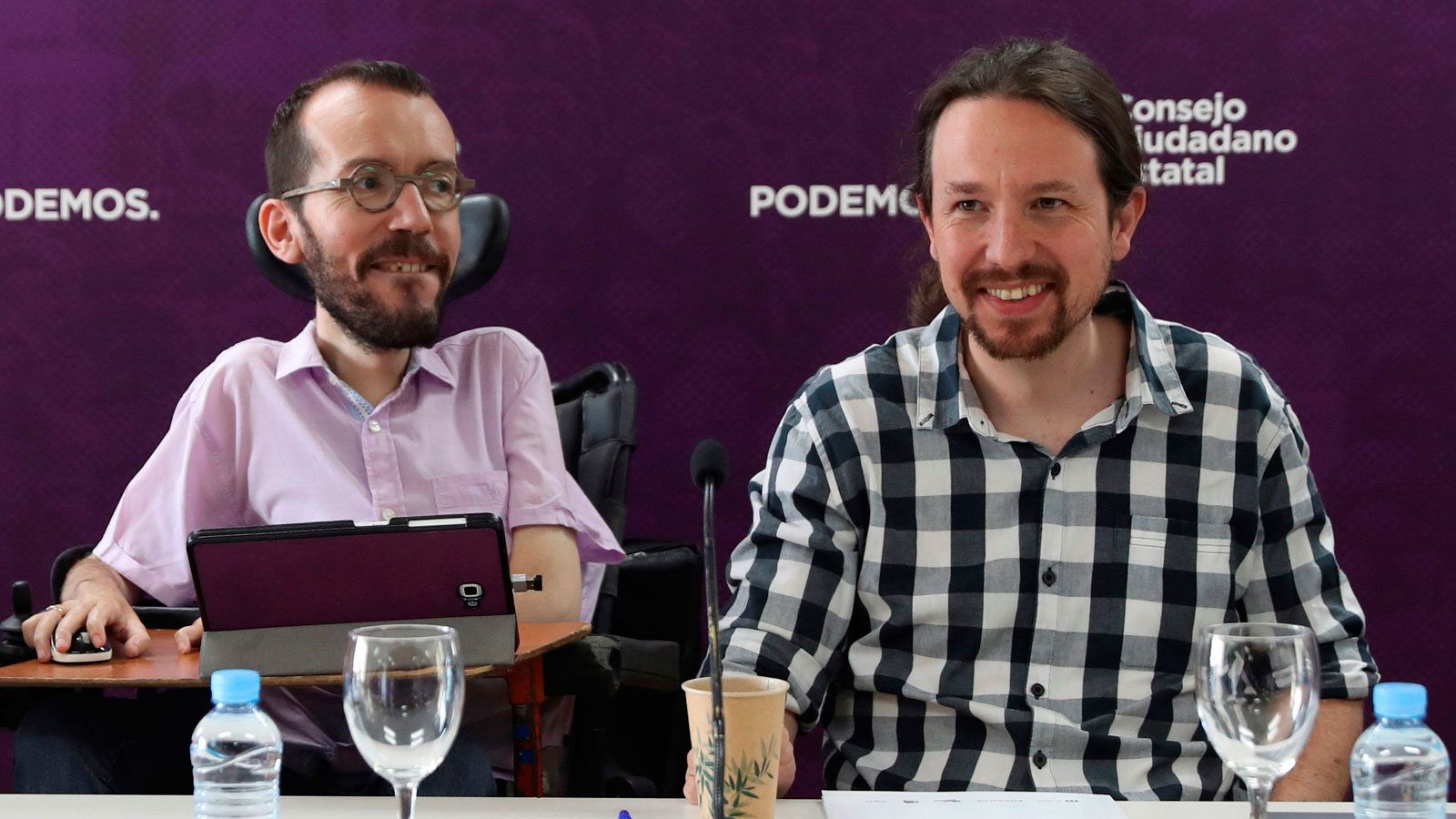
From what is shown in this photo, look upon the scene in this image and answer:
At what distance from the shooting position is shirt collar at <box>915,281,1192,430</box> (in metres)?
1.71

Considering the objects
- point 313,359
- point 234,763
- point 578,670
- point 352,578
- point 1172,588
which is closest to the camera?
point 234,763

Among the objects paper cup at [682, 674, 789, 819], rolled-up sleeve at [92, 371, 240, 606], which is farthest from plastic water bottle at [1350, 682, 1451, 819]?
rolled-up sleeve at [92, 371, 240, 606]

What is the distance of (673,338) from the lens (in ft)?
10.3

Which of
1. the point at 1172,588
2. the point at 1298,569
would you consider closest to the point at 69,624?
the point at 1172,588

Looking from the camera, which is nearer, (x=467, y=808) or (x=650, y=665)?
(x=467, y=808)

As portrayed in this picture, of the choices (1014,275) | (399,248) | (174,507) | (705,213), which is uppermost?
(705,213)

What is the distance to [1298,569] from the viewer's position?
1.68 m

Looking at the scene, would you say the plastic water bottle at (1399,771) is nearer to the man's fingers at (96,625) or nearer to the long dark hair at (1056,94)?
the long dark hair at (1056,94)

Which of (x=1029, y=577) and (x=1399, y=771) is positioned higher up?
(x=1029, y=577)

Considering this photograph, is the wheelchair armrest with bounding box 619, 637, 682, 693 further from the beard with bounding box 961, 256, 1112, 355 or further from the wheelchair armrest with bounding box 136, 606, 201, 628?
the beard with bounding box 961, 256, 1112, 355

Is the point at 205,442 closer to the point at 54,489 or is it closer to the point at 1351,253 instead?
the point at 54,489

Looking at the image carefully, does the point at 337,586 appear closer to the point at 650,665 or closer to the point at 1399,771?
the point at 650,665

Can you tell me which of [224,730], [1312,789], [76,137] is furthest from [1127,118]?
[76,137]

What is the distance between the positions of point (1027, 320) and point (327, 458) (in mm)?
1007
